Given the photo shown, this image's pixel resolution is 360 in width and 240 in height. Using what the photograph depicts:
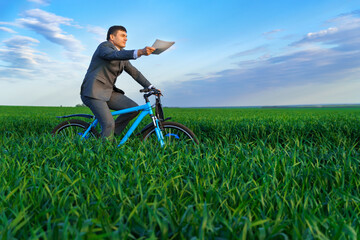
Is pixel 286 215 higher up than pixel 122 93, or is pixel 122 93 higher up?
pixel 122 93

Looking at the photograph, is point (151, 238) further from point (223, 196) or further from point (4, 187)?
point (4, 187)

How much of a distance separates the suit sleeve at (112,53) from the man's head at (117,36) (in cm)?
43

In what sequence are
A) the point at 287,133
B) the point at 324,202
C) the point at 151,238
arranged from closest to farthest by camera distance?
the point at 151,238
the point at 324,202
the point at 287,133

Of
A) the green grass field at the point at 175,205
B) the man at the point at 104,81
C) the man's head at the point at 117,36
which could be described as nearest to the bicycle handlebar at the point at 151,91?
the man at the point at 104,81

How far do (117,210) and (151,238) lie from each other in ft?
1.71

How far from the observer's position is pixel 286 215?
6.33 ft

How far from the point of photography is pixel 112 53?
187 inches

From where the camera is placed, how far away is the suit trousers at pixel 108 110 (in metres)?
5.18

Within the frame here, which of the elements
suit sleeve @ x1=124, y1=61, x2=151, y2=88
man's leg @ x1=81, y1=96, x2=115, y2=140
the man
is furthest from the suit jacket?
suit sleeve @ x1=124, y1=61, x2=151, y2=88

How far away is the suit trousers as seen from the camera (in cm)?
518

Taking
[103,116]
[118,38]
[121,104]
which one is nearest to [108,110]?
[103,116]

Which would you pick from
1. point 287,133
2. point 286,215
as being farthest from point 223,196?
point 287,133

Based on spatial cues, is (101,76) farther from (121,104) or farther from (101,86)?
(121,104)

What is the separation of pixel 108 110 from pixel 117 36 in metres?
1.35
